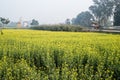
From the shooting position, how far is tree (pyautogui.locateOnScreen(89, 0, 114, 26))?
7938 centimetres

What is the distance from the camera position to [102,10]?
8162cm

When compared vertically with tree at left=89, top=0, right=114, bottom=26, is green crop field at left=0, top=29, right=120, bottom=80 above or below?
below

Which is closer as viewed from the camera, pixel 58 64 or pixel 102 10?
pixel 58 64

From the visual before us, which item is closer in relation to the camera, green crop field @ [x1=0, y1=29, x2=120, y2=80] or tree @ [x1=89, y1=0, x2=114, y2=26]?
green crop field @ [x1=0, y1=29, x2=120, y2=80]

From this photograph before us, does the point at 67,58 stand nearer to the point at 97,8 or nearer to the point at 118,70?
the point at 118,70

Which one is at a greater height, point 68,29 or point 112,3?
point 112,3

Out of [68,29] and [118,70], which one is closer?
[118,70]

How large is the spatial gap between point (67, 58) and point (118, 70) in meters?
1.98

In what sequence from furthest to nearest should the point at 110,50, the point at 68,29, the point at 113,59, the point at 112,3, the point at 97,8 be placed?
the point at 97,8 < the point at 112,3 < the point at 68,29 < the point at 110,50 < the point at 113,59

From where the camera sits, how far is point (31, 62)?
1138 cm

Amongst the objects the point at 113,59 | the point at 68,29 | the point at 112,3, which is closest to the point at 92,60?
the point at 113,59

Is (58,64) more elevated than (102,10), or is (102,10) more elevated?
(102,10)

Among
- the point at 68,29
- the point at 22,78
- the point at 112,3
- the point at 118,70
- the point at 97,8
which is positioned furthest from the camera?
the point at 97,8

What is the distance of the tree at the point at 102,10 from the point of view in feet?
260
